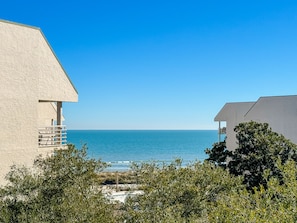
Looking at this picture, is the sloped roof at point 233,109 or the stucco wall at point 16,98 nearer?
the stucco wall at point 16,98

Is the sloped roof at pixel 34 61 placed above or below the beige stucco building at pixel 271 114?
above

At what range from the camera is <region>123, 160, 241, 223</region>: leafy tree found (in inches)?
390

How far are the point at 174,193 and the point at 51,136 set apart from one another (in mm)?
10336

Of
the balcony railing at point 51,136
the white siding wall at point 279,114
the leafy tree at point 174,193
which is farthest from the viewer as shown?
the white siding wall at point 279,114

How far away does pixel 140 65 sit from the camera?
48.8 metres

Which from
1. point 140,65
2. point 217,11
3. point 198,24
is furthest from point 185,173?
point 140,65

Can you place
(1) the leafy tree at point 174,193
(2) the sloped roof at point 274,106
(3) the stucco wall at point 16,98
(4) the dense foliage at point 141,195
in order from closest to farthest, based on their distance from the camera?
(4) the dense foliage at point 141,195 → (1) the leafy tree at point 174,193 → (3) the stucco wall at point 16,98 → (2) the sloped roof at point 274,106

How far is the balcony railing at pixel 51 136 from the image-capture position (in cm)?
1914

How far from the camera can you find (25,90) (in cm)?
1786

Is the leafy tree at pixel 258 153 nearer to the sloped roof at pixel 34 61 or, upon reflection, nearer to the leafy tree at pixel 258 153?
the leafy tree at pixel 258 153

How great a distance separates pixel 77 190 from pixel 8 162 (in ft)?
24.2

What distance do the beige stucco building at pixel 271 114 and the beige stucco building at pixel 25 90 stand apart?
14.4 metres

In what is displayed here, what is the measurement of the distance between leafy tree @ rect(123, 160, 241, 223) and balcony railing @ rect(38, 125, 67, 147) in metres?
8.58

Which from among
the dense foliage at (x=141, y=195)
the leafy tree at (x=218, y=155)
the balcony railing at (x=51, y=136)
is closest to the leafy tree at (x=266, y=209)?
the dense foliage at (x=141, y=195)
